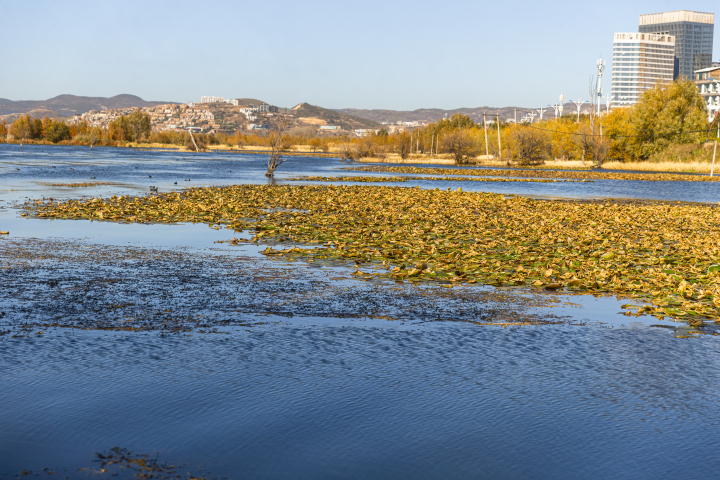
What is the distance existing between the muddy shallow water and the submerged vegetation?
1.36m

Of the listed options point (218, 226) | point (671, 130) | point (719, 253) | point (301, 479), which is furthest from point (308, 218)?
point (671, 130)

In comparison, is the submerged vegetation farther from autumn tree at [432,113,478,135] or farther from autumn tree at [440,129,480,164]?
autumn tree at [432,113,478,135]

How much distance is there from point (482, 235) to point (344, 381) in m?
13.7

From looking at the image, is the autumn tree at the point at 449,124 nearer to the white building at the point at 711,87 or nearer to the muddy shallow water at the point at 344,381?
the white building at the point at 711,87

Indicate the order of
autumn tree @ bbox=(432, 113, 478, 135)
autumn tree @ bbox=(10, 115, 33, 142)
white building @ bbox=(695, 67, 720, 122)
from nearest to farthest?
white building @ bbox=(695, 67, 720, 122)
autumn tree @ bbox=(432, 113, 478, 135)
autumn tree @ bbox=(10, 115, 33, 142)

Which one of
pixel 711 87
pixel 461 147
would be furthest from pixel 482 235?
pixel 711 87

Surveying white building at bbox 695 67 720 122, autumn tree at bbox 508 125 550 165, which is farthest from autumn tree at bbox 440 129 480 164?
white building at bbox 695 67 720 122

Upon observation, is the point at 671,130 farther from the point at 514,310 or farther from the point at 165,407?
the point at 165,407

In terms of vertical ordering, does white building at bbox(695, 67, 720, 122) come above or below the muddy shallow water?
above

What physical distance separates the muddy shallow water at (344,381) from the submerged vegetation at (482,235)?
1357 millimetres

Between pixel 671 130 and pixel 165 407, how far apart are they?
10763cm

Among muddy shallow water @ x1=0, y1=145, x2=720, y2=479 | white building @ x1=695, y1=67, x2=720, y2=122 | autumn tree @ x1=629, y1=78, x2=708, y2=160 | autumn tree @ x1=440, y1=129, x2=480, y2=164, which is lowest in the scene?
muddy shallow water @ x1=0, y1=145, x2=720, y2=479

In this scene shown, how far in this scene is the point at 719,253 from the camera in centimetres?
1741

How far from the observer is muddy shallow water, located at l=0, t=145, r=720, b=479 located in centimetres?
612
